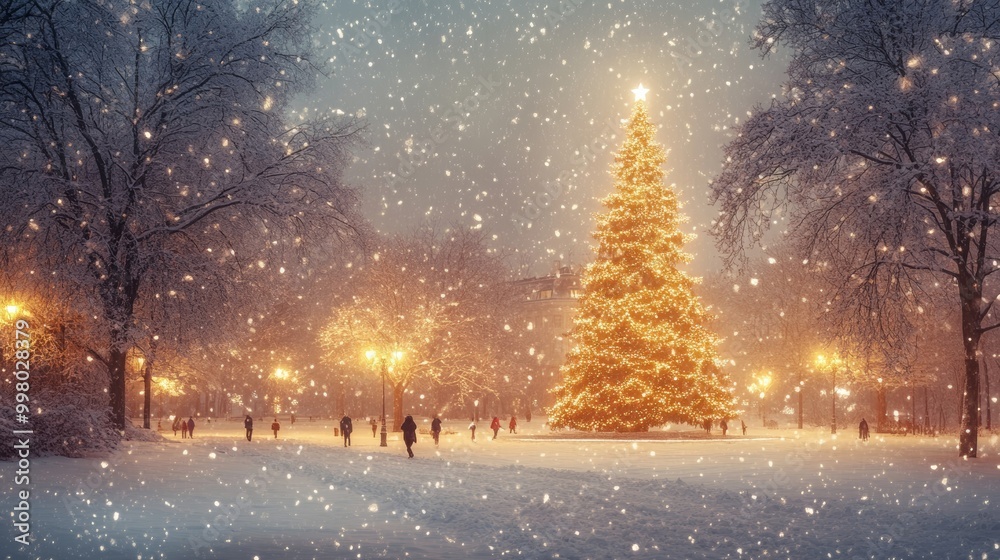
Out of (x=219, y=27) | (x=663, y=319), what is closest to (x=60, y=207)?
(x=219, y=27)

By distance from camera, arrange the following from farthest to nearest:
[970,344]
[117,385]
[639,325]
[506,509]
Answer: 1. [639,325]
2. [117,385]
3. [970,344]
4. [506,509]

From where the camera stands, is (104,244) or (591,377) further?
(591,377)

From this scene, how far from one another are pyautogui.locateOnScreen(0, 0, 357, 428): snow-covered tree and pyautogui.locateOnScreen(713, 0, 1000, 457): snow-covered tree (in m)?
11.9

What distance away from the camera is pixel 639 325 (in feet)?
138

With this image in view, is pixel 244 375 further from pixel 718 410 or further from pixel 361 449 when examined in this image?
pixel 718 410

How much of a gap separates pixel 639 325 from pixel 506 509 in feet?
91.0

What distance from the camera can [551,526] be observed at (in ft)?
43.6

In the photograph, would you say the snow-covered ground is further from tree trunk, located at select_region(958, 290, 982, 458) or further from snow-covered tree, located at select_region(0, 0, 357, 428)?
snow-covered tree, located at select_region(0, 0, 357, 428)

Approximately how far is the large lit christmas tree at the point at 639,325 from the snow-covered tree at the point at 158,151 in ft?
67.3

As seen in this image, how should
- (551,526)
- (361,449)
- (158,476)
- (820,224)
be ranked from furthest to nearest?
(361,449) < (820,224) < (158,476) < (551,526)

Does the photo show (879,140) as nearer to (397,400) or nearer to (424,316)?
(424,316)

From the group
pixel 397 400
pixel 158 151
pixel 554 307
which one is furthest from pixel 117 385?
pixel 554 307

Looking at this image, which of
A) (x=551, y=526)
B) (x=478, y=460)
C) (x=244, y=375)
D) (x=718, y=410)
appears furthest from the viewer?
(x=244, y=375)

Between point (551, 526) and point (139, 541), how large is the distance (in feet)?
19.8
